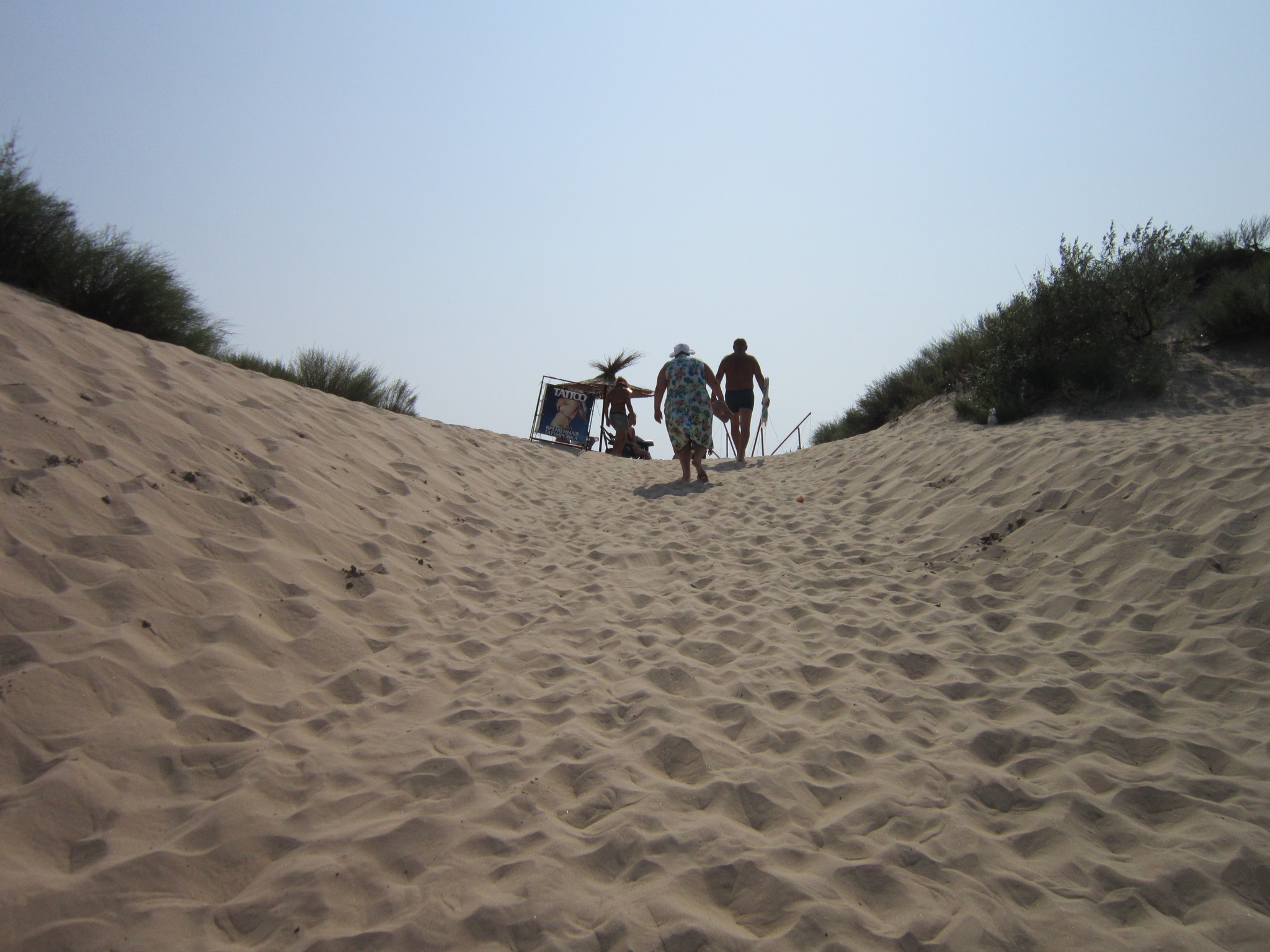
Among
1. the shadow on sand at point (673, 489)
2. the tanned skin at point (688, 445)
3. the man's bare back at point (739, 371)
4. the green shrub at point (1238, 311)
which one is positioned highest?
the green shrub at point (1238, 311)

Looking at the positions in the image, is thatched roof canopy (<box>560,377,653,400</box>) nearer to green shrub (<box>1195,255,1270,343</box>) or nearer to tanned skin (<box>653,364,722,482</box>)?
tanned skin (<box>653,364,722,482</box>)

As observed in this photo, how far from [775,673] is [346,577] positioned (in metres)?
2.46

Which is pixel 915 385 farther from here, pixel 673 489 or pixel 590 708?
pixel 590 708

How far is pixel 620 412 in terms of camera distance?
43.2 ft

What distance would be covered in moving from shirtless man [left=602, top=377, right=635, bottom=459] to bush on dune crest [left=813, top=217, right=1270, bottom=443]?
574cm

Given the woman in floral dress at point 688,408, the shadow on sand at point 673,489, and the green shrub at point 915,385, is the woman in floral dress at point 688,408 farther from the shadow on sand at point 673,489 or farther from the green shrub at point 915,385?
the green shrub at point 915,385

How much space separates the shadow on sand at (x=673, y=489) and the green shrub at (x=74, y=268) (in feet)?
17.0

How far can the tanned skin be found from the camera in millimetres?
8797

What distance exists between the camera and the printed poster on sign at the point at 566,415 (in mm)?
12570

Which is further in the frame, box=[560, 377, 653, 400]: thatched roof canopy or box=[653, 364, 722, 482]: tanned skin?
box=[560, 377, 653, 400]: thatched roof canopy

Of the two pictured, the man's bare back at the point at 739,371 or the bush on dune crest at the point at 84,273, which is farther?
the man's bare back at the point at 739,371

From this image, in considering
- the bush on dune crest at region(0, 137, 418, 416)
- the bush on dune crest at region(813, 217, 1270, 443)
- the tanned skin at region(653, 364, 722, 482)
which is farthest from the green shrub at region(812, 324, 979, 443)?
the bush on dune crest at region(0, 137, 418, 416)

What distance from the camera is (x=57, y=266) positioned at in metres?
6.44

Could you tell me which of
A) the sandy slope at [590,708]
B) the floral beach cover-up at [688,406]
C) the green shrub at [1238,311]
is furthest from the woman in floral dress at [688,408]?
the green shrub at [1238,311]
